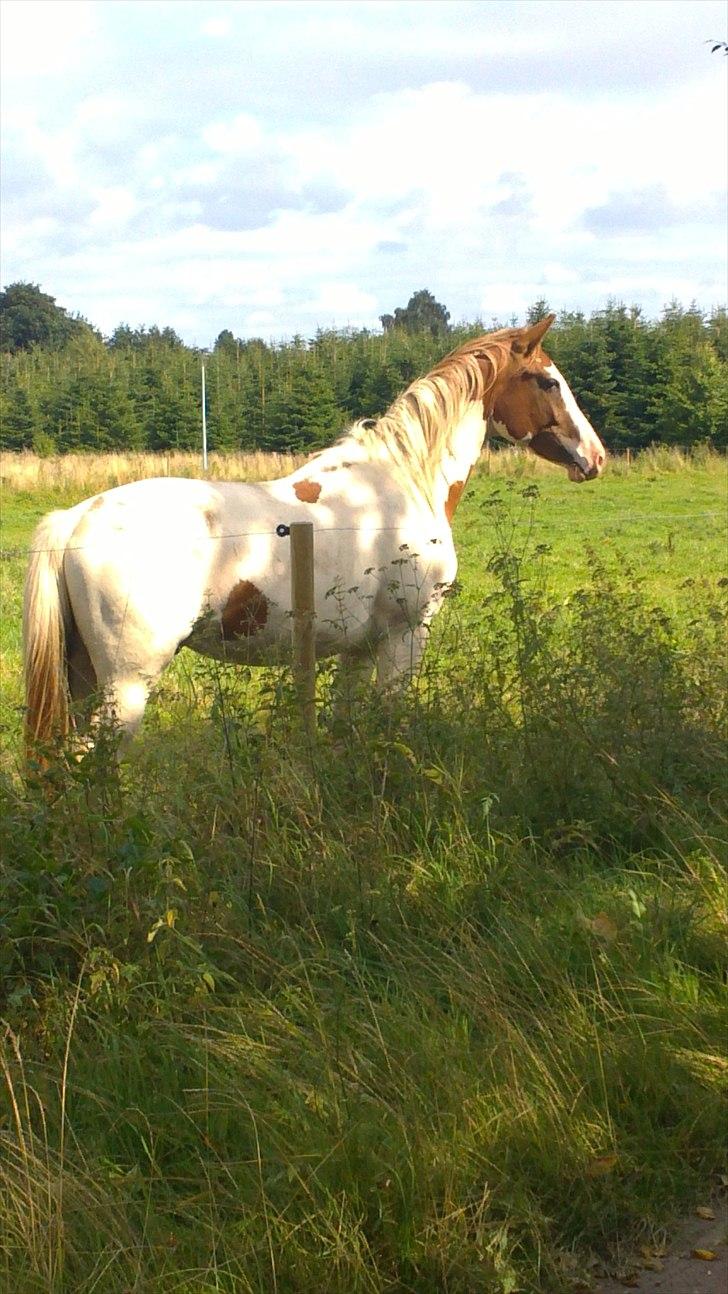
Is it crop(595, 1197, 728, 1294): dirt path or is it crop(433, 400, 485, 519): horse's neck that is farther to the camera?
crop(433, 400, 485, 519): horse's neck

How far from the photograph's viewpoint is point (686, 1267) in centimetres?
262

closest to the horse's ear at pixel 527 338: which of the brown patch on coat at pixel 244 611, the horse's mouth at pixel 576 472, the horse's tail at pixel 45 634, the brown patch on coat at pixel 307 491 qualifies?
the horse's mouth at pixel 576 472

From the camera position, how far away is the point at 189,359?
47094 mm

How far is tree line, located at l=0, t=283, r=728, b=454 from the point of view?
3391 cm

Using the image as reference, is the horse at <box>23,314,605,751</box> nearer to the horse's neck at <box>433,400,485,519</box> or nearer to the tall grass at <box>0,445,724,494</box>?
the horse's neck at <box>433,400,485,519</box>

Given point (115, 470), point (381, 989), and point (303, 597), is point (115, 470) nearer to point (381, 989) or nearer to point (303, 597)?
point (303, 597)

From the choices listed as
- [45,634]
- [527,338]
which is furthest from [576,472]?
[45,634]

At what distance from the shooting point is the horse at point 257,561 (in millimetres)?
5340

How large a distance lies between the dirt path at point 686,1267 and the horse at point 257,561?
8.21 feet

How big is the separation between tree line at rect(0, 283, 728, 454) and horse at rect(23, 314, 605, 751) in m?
24.5

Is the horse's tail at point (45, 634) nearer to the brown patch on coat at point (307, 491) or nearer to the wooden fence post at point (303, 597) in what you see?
the wooden fence post at point (303, 597)

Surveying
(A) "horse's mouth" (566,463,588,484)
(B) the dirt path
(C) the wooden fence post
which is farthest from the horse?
(B) the dirt path

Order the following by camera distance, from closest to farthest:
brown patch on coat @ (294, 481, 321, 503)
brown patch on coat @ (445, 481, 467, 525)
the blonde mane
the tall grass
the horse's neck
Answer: brown patch on coat @ (294, 481, 321, 503) < the blonde mane < the horse's neck < brown patch on coat @ (445, 481, 467, 525) < the tall grass

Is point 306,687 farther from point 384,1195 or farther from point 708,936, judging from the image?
point 384,1195
